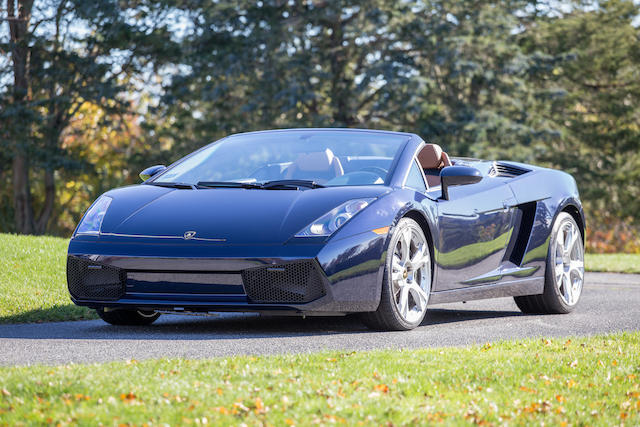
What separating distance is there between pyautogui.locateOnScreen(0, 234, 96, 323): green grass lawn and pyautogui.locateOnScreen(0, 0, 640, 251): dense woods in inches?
567

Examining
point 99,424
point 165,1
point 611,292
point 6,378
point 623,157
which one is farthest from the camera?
point 623,157

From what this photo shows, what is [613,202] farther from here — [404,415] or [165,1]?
[404,415]

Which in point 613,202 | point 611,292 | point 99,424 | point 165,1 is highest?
point 165,1

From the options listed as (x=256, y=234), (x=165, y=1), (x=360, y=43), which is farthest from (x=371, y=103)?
(x=256, y=234)

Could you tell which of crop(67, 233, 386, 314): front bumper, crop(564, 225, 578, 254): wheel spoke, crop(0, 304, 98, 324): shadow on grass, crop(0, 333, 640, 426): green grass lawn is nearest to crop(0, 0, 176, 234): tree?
crop(0, 304, 98, 324): shadow on grass

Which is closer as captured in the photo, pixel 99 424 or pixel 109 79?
pixel 99 424

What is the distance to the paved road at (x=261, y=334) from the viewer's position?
5852mm

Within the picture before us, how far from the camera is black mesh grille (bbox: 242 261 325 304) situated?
631cm

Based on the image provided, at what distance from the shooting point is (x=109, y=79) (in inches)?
1054

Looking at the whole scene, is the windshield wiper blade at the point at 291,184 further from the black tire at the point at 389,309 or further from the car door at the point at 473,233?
the car door at the point at 473,233

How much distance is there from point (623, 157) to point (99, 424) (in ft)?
105

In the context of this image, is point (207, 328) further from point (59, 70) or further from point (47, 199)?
point (47, 199)

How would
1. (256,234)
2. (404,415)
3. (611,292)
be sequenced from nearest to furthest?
(404,415) < (256,234) < (611,292)

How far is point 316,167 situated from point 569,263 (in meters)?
2.97
